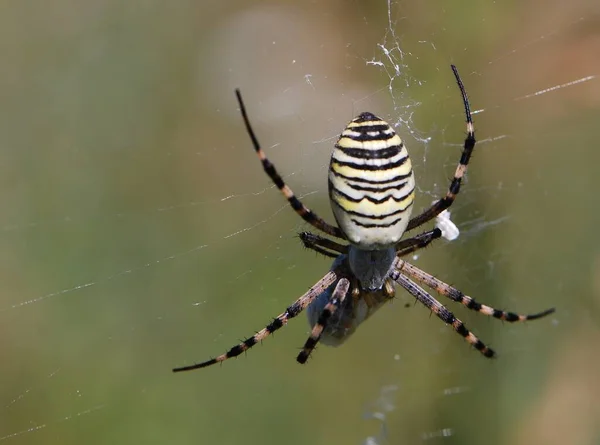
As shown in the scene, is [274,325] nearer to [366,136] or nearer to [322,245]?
[322,245]

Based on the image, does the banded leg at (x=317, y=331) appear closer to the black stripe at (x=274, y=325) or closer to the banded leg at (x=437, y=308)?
the black stripe at (x=274, y=325)

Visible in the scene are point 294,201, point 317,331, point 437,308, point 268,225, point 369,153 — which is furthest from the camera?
point 268,225

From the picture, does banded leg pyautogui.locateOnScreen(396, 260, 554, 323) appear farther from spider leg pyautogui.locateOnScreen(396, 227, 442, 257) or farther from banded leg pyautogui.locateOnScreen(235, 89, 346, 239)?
banded leg pyautogui.locateOnScreen(235, 89, 346, 239)

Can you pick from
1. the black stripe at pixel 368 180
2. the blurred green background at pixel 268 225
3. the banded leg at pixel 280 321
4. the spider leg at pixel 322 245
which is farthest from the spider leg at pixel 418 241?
the blurred green background at pixel 268 225

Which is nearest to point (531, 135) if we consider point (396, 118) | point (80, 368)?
point (396, 118)

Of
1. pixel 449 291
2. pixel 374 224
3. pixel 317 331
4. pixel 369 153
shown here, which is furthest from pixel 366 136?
pixel 449 291

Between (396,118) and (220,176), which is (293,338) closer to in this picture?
(220,176)
